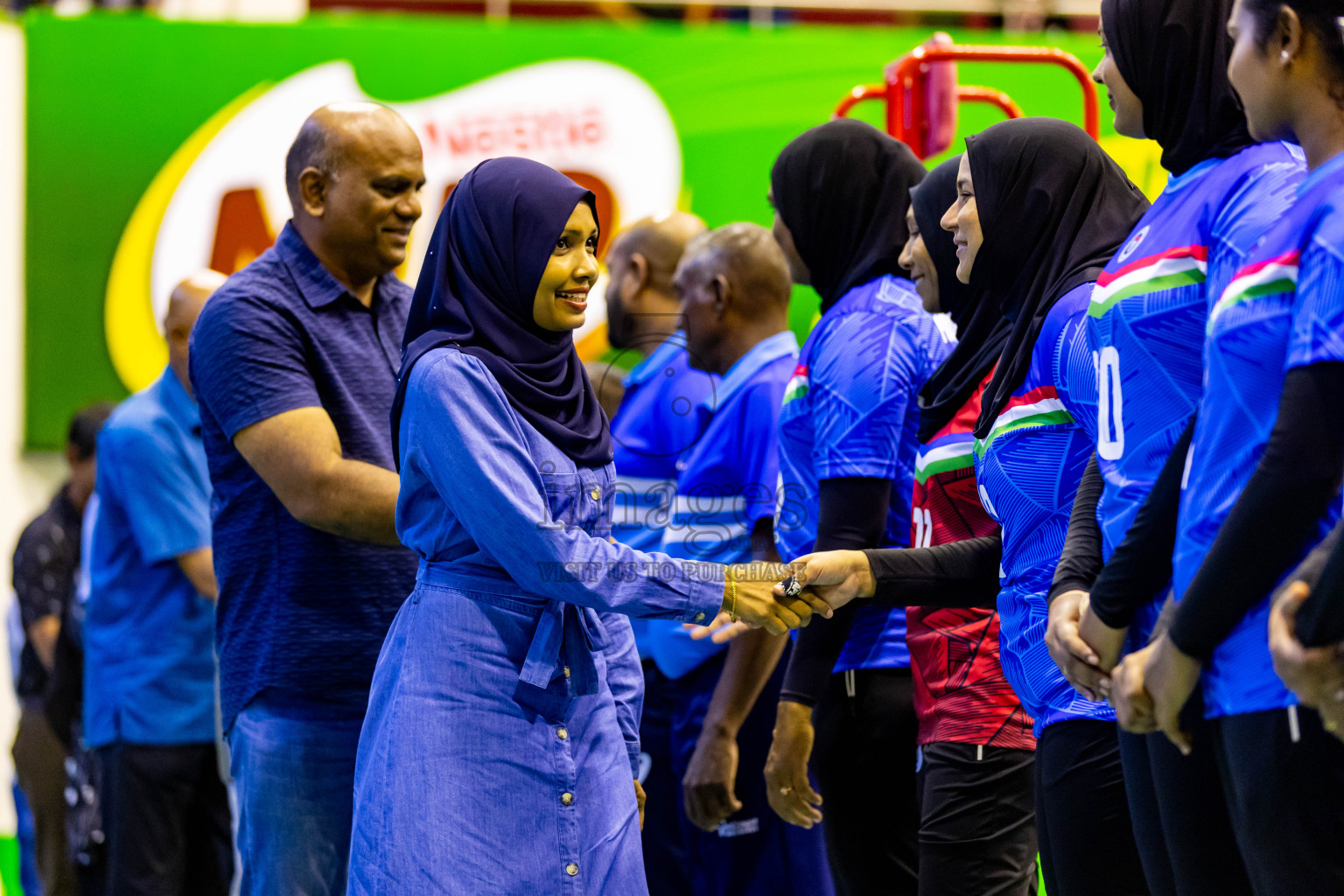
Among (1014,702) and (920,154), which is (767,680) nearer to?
(1014,702)

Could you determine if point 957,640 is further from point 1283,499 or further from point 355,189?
point 355,189

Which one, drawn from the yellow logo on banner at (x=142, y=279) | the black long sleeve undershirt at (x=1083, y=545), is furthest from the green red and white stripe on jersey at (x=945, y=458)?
the yellow logo on banner at (x=142, y=279)

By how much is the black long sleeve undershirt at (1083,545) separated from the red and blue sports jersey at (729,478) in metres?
1.22

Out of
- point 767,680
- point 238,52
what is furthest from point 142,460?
point 238,52

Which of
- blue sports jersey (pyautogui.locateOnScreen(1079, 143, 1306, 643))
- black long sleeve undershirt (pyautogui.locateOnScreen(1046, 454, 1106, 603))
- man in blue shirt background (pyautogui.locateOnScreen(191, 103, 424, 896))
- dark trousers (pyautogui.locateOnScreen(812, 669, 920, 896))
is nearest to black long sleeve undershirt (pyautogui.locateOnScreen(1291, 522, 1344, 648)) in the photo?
blue sports jersey (pyautogui.locateOnScreen(1079, 143, 1306, 643))

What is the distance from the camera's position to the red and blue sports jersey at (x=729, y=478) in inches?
116

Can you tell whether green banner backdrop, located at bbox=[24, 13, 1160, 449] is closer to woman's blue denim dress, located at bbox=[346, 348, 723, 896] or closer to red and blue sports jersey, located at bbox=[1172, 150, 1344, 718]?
woman's blue denim dress, located at bbox=[346, 348, 723, 896]

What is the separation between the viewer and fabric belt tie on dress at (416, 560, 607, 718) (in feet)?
5.90

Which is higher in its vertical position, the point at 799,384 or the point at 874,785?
the point at 799,384

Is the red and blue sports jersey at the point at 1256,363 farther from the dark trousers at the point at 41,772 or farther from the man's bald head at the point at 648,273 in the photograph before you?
the dark trousers at the point at 41,772

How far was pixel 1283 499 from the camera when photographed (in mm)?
1227

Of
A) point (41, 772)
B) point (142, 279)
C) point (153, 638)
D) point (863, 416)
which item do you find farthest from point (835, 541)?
point (142, 279)

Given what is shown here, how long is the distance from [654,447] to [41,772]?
2688mm

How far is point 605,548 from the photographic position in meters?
1.80
